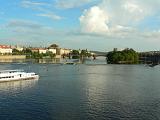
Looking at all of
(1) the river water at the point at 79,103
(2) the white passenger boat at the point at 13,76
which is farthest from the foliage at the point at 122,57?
(1) the river water at the point at 79,103

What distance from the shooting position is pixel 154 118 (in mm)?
32125

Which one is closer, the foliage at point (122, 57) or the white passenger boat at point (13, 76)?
the white passenger boat at point (13, 76)

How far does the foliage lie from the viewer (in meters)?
148

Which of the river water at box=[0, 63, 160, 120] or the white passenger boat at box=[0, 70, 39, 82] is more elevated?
the white passenger boat at box=[0, 70, 39, 82]

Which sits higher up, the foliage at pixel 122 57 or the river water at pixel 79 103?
the foliage at pixel 122 57

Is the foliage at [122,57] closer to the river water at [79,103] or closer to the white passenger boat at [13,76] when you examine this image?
the white passenger boat at [13,76]

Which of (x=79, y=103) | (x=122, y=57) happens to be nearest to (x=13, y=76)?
(x=79, y=103)

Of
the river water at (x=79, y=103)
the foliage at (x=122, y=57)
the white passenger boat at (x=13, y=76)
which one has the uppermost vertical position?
the foliage at (x=122, y=57)

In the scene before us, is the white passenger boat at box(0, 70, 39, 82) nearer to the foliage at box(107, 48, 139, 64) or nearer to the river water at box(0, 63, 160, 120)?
the river water at box(0, 63, 160, 120)

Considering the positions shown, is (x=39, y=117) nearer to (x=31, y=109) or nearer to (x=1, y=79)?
(x=31, y=109)

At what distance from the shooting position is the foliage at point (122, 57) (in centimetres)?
14809

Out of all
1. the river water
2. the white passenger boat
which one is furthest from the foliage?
the river water

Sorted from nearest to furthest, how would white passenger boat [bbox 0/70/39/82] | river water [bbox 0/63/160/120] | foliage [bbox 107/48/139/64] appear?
river water [bbox 0/63/160/120]
white passenger boat [bbox 0/70/39/82]
foliage [bbox 107/48/139/64]

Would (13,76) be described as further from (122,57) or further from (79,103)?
(122,57)
